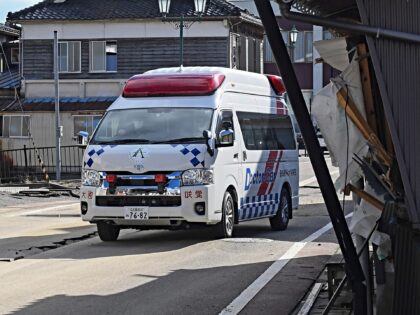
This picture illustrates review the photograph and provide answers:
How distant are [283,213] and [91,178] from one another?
431 centimetres

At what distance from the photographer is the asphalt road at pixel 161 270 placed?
345 inches

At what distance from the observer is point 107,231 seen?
45.5 feet

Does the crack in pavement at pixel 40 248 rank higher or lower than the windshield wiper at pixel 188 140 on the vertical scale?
lower

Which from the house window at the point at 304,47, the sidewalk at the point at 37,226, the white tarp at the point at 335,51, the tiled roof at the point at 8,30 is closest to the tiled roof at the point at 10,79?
the tiled roof at the point at 8,30

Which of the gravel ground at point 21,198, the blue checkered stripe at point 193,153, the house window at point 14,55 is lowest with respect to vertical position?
A: the gravel ground at point 21,198

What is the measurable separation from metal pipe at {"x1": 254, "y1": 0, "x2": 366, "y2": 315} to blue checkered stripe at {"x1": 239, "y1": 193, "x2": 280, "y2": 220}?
8002 millimetres

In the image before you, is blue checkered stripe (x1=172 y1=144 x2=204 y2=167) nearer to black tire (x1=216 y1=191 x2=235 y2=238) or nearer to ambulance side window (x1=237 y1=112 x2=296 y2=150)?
black tire (x1=216 y1=191 x2=235 y2=238)

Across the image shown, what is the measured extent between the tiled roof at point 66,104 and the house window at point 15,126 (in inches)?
17.4

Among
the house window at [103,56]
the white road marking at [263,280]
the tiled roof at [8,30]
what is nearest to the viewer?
the white road marking at [263,280]

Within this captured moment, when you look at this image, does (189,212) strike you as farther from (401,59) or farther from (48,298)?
(401,59)

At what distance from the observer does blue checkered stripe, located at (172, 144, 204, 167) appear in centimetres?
1287

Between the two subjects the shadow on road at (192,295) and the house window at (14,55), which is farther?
the house window at (14,55)

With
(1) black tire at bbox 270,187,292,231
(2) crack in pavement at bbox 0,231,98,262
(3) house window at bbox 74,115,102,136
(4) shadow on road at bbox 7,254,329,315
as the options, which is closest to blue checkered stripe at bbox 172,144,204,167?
(4) shadow on road at bbox 7,254,329,315

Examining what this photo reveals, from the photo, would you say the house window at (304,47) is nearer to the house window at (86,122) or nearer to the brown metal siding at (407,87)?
the house window at (86,122)
